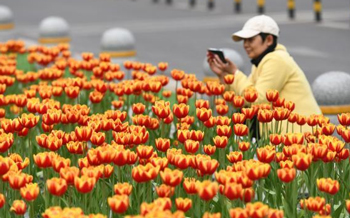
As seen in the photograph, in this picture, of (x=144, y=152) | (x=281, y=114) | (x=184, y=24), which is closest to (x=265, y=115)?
(x=281, y=114)

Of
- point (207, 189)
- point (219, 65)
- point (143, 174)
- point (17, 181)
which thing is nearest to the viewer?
point (207, 189)

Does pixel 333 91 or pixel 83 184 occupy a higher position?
pixel 333 91

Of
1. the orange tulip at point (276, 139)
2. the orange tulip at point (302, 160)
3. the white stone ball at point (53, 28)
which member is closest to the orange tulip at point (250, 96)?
the orange tulip at point (276, 139)

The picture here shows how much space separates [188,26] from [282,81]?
12.7 metres

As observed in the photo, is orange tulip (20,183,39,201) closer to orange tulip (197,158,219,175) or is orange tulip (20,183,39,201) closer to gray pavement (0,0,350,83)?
orange tulip (197,158,219,175)

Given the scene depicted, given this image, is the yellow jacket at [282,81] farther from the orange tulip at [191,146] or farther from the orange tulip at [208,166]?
the orange tulip at [208,166]

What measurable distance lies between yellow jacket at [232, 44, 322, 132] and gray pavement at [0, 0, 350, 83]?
217 inches

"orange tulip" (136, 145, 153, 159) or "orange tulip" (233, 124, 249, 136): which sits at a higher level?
"orange tulip" (233, 124, 249, 136)

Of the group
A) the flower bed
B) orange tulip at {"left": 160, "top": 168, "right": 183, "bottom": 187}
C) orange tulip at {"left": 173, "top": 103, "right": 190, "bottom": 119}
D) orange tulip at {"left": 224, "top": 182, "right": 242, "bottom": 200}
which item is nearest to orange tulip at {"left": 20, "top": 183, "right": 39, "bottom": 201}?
the flower bed

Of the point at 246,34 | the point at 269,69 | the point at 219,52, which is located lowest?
the point at 269,69

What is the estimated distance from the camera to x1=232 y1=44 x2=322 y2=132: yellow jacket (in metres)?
6.82

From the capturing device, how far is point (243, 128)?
5164 millimetres

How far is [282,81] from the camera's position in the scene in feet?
22.6

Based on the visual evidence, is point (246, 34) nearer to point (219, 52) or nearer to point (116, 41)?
point (219, 52)
